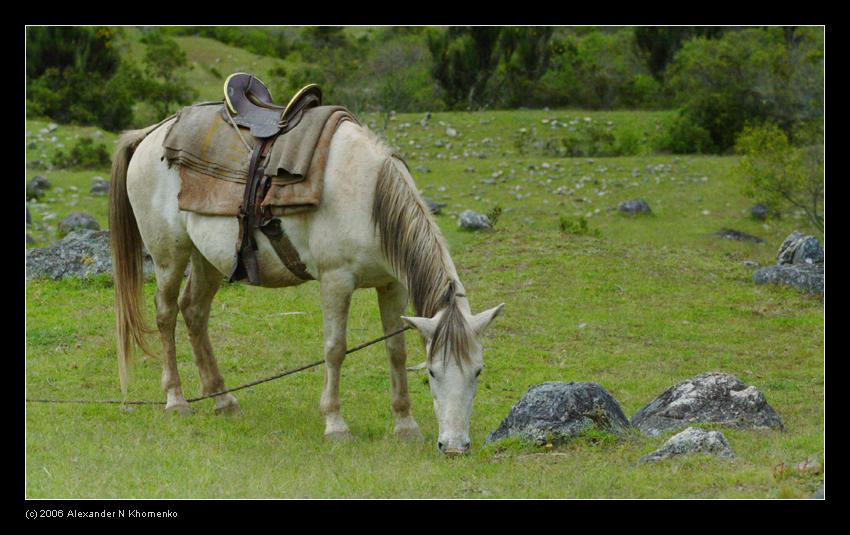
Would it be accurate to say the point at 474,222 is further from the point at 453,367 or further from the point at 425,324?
the point at 453,367

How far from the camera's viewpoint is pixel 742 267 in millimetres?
13688

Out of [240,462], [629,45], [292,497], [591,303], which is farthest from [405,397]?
[629,45]

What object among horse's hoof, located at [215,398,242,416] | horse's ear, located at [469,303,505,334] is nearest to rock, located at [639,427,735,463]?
horse's ear, located at [469,303,505,334]

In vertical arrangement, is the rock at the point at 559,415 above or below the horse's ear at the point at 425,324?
below

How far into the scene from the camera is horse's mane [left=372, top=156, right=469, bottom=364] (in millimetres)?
5773

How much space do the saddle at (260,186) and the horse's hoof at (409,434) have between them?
1341 mm

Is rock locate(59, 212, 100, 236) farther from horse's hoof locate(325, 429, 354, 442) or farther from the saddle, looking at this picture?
horse's hoof locate(325, 429, 354, 442)

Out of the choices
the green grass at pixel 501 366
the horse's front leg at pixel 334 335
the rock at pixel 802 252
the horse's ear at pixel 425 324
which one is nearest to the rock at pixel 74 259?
the green grass at pixel 501 366

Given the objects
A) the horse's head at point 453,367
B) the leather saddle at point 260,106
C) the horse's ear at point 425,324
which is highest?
the leather saddle at point 260,106

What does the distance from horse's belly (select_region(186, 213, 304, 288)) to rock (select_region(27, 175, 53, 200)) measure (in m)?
10.8

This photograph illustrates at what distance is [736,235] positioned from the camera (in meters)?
16.6

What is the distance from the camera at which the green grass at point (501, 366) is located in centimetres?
544

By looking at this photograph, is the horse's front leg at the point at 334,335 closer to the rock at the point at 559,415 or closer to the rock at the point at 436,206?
the rock at the point at 559,415

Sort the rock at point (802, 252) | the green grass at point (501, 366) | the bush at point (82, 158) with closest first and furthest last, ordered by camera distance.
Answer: the green grass at point (501, 366), the rock at point (802, 252), the bush at point (82, 158)
